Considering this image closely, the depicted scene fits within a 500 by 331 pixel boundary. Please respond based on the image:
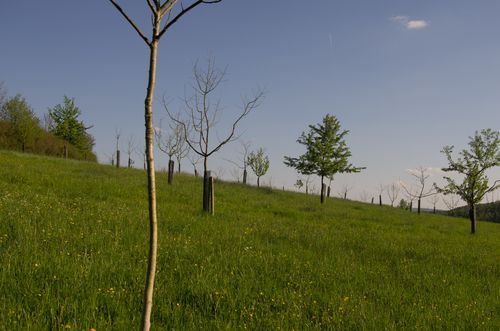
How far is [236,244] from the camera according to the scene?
7.42 meters

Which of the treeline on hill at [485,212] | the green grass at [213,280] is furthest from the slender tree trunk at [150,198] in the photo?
the treeline on hill at [485,212]

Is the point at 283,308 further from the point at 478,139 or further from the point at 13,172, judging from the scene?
the point at 478,139

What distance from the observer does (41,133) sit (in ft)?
143

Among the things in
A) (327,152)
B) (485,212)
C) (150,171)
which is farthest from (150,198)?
(485,212)

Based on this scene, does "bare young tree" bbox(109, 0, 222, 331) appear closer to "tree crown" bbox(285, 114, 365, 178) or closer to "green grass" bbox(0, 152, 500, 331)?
"green grass" bbox(0, 152, 500, 331)

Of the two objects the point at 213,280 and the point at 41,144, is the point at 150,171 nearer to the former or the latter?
the point at 213,280

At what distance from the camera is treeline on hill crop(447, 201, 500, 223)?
238 ft

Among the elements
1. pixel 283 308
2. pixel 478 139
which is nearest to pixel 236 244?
pixel 283 308

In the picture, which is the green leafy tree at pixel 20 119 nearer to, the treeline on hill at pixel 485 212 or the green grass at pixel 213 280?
the green grass at pixel 213 280

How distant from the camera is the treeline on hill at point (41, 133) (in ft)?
129

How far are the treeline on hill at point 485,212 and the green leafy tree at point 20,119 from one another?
6951cm

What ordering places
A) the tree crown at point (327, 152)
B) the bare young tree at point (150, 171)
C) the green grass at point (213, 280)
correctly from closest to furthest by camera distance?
the bare young tree at point (150, 171)
the green grass at point (213, 280)
the tree crown at point (327, 152)

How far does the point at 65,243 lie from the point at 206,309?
301 cm

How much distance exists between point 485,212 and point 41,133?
9910cm
